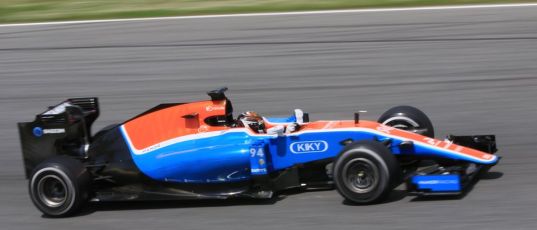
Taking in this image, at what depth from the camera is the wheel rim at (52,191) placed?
787 cm

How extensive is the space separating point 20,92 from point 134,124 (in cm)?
599

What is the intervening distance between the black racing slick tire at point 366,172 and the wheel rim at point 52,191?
2394 mm

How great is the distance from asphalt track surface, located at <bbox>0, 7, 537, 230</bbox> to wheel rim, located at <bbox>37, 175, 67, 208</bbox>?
0.62 ft

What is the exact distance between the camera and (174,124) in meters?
8.12

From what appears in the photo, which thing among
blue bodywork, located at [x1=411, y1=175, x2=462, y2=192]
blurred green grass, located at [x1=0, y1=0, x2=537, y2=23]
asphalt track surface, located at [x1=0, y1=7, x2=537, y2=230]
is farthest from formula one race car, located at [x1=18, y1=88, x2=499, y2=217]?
blurred green grass, located at [x1=0, y1=0, x2=537, y2=23]

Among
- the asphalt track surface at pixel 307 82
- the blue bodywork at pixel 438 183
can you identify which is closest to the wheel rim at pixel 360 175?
the asphalt track surface at pixel 307 82

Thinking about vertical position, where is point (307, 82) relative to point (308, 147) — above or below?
above

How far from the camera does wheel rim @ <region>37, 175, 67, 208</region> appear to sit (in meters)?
7.87

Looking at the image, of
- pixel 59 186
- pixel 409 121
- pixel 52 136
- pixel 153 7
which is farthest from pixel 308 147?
pixel 153 7

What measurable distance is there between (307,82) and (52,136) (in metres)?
5.49

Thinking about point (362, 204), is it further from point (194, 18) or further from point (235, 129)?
point (194, 18)

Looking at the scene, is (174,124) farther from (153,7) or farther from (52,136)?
(153,7)

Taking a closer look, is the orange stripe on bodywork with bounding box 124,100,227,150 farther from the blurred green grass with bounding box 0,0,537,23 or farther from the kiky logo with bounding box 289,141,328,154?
the blurred green grass with bounding box 0,0,537,23

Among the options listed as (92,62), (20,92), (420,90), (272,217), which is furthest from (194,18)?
(272,217)
